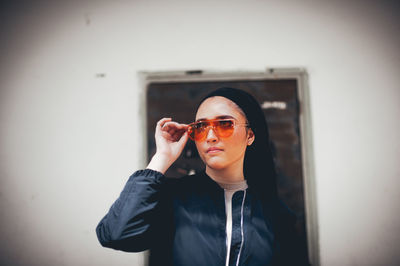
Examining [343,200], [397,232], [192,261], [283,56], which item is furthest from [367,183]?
[192,261]

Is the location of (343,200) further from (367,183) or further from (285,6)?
(285,6)

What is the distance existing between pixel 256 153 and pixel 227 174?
261mm

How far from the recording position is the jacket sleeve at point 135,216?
0.95 meters

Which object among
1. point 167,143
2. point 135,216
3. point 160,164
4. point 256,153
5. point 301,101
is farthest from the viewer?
point 301,101

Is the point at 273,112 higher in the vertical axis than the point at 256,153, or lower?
higher

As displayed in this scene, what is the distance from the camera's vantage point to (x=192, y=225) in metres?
1.14

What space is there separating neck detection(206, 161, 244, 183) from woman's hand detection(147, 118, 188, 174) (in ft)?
0.76

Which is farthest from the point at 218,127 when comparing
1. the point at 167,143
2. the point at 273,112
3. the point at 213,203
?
the point at 273,112

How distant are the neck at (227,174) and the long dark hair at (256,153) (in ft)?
0.29

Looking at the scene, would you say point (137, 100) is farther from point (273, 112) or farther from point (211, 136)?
point (273, 112)

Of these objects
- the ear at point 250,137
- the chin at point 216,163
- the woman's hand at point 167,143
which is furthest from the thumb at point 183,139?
the ear at point 250,137

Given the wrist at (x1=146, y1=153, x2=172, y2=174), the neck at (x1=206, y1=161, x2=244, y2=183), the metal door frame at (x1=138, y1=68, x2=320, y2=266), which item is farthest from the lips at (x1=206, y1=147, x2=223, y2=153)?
the metal door frame at (x1=138, y1=68, x2=320, y2=266)

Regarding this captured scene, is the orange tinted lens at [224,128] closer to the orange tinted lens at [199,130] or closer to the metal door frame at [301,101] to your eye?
the orange tinted lens at [199,130]

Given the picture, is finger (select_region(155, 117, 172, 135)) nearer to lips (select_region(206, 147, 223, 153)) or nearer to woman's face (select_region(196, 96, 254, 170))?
woman's face (select_region(196, 96, 254, 170))
